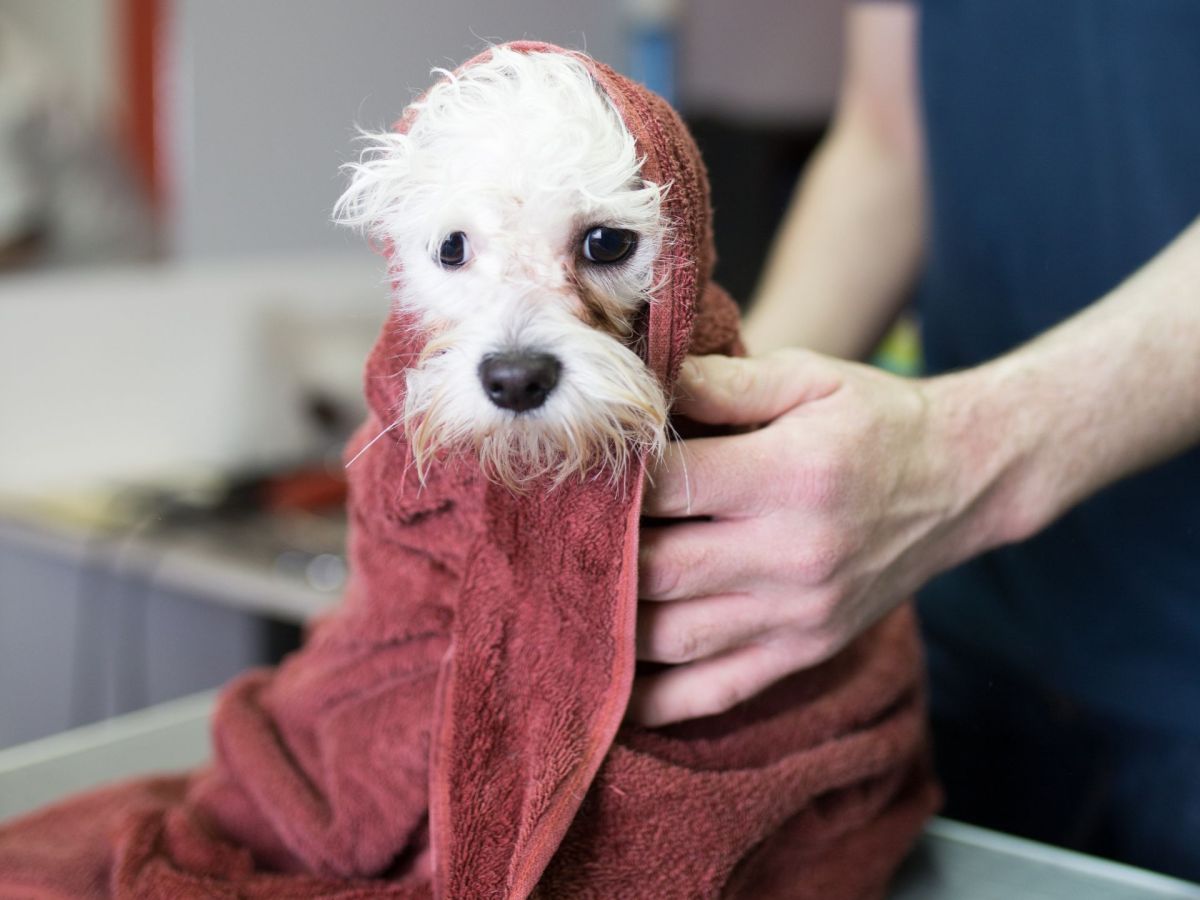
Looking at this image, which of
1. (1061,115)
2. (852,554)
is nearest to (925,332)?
(1061,115)

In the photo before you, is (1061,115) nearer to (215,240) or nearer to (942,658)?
(942,658)

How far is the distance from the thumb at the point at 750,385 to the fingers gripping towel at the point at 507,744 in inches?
0.7

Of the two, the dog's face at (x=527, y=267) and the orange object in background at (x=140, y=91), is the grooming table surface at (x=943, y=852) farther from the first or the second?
the orange object in background at (x=140, y=91)

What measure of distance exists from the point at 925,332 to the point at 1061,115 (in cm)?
14

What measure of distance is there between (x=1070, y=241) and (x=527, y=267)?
1.24 feet

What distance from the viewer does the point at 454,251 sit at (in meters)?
0.38

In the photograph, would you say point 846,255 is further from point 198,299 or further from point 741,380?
point 198,299

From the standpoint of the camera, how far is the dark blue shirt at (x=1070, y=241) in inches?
23.2

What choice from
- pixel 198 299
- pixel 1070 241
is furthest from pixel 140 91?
pixel 1070 241

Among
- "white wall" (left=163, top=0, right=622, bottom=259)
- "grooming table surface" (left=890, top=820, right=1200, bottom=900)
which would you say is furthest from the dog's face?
"white wall" (left=163, top=0, right=622, bottom=259)

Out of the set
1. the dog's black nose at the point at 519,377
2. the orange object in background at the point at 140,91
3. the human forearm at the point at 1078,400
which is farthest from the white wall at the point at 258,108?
the dog's black nose at the point at 519,377

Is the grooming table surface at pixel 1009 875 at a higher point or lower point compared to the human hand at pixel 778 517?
lower

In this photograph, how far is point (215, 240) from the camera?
1.58 m

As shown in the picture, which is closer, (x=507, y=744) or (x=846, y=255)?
(x=507, y=744)
